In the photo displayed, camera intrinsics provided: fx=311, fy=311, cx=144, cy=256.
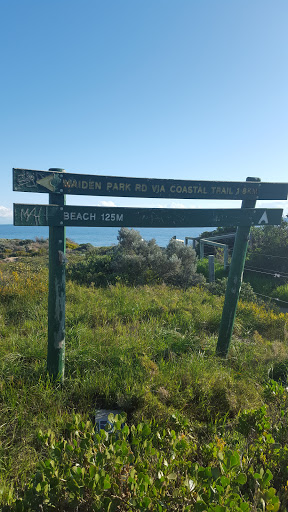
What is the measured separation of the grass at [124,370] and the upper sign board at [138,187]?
1.90 m

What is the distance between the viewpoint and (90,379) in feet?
10.8

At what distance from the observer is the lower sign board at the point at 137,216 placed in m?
2.98

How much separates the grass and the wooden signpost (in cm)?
35

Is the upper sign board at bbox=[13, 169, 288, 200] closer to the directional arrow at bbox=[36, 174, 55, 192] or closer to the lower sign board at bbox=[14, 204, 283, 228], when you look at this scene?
the directional arrow at bbox=[36, 174, 55, 192]

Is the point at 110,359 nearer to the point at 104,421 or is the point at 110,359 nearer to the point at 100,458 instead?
the point at 104,421

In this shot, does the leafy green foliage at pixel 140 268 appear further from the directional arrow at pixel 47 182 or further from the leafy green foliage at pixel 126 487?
the leafy green foliage at pixel 126 487

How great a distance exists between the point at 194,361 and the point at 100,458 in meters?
2.16

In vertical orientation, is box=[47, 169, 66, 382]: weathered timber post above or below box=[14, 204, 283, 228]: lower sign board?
below

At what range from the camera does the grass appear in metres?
2.74

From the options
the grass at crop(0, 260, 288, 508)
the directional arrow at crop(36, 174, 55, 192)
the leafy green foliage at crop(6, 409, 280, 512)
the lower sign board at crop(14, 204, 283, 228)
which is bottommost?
the grass at crop(0, 260, 288, 508)

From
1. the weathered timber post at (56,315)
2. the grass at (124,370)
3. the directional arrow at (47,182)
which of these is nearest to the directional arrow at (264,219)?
the grass at (124,370)

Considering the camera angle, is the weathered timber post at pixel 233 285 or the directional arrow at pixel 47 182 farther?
the weathered timber post at pixel 233 285

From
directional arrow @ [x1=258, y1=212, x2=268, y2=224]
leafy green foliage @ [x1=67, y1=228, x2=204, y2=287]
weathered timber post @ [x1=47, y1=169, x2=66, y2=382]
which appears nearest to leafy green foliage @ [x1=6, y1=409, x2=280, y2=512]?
weathered timber post @ [x1=47, y1=169, x2=66, y2=382]

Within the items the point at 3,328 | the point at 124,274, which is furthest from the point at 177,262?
the point at 3,328
